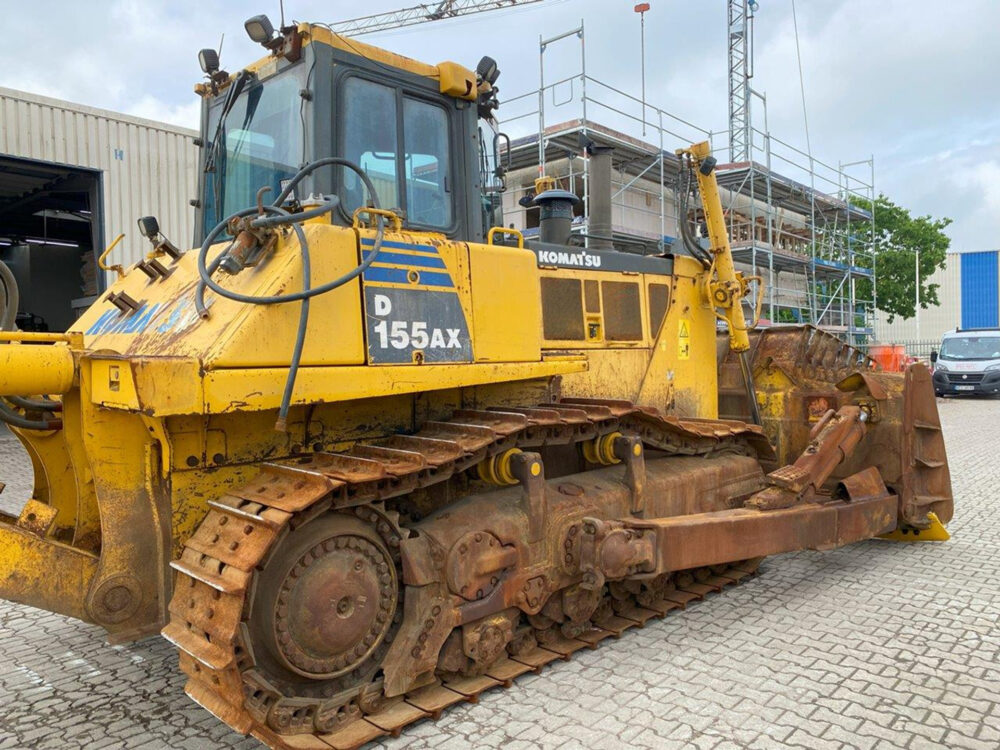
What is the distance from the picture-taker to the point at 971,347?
77.5ft

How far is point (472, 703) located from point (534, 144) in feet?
48.2

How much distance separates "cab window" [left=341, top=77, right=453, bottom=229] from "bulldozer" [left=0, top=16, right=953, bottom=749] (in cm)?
1

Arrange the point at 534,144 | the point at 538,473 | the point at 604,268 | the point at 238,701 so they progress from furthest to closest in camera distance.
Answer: the point at 534,144 < the point at 604,268 < the point at 538,473 < the point at 238,701

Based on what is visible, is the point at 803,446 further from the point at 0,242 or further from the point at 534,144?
the point at 0,242

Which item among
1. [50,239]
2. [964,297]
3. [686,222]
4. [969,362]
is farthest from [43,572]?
[964,297]

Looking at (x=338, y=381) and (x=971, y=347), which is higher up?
(x=971, y=347)

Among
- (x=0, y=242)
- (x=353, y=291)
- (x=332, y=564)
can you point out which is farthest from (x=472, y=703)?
(x=0, y=242)

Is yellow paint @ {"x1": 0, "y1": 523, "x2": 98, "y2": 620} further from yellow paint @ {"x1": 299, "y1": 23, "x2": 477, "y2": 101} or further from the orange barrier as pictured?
the orange barrier

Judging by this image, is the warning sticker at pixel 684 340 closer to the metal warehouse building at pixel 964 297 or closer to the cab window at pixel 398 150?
the cab window at pixel 398 150

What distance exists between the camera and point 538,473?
4.20 meters

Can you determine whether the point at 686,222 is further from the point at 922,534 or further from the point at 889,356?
the point at 889,356

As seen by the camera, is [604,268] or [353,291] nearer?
[353,291]

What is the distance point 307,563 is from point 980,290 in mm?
54120

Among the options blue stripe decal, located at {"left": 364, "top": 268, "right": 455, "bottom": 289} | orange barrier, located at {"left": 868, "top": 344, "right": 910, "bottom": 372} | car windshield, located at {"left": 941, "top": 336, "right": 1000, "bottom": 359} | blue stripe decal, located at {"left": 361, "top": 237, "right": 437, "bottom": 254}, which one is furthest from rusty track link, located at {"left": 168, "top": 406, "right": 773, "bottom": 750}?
car windshield, located at {"left": 941, "top": 336, "right": 1000, "bottom": 359}
